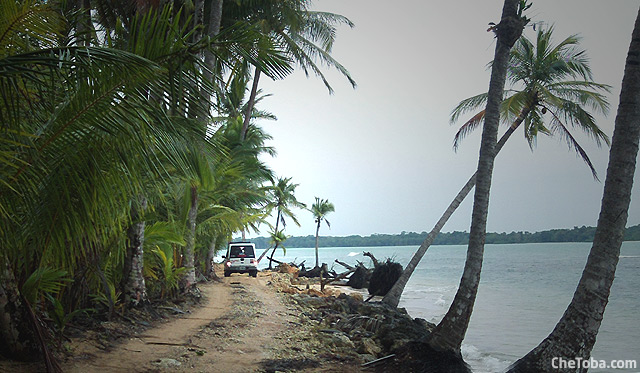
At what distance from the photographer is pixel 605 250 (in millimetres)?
6180

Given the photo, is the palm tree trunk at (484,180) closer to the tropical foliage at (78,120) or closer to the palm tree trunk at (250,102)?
the tropical foliage at (78,120)

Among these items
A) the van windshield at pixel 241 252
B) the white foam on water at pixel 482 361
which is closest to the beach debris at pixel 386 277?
the van windshield at pixel 241 252

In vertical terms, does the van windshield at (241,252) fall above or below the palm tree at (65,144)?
below

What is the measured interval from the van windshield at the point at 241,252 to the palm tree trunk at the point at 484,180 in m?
16.8

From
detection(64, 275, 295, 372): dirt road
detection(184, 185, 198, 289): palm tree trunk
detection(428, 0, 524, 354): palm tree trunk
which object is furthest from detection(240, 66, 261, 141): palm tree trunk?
detection(428, 0, 524, 354): palm tree trunk

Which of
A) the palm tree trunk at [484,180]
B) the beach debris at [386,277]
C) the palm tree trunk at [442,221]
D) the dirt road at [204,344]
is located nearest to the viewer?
the dirt road at [204,344]

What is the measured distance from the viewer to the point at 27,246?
197 inches

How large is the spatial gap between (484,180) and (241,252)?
17.3 m

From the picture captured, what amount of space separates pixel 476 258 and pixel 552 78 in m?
10.1

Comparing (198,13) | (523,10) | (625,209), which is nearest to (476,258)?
(625,209)

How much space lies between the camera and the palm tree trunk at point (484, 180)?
8055mm

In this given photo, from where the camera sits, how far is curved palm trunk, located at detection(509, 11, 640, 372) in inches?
242

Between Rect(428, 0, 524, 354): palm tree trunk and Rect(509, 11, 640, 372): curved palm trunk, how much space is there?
183cm

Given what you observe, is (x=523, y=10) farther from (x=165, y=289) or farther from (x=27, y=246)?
(x=165, y=289)
